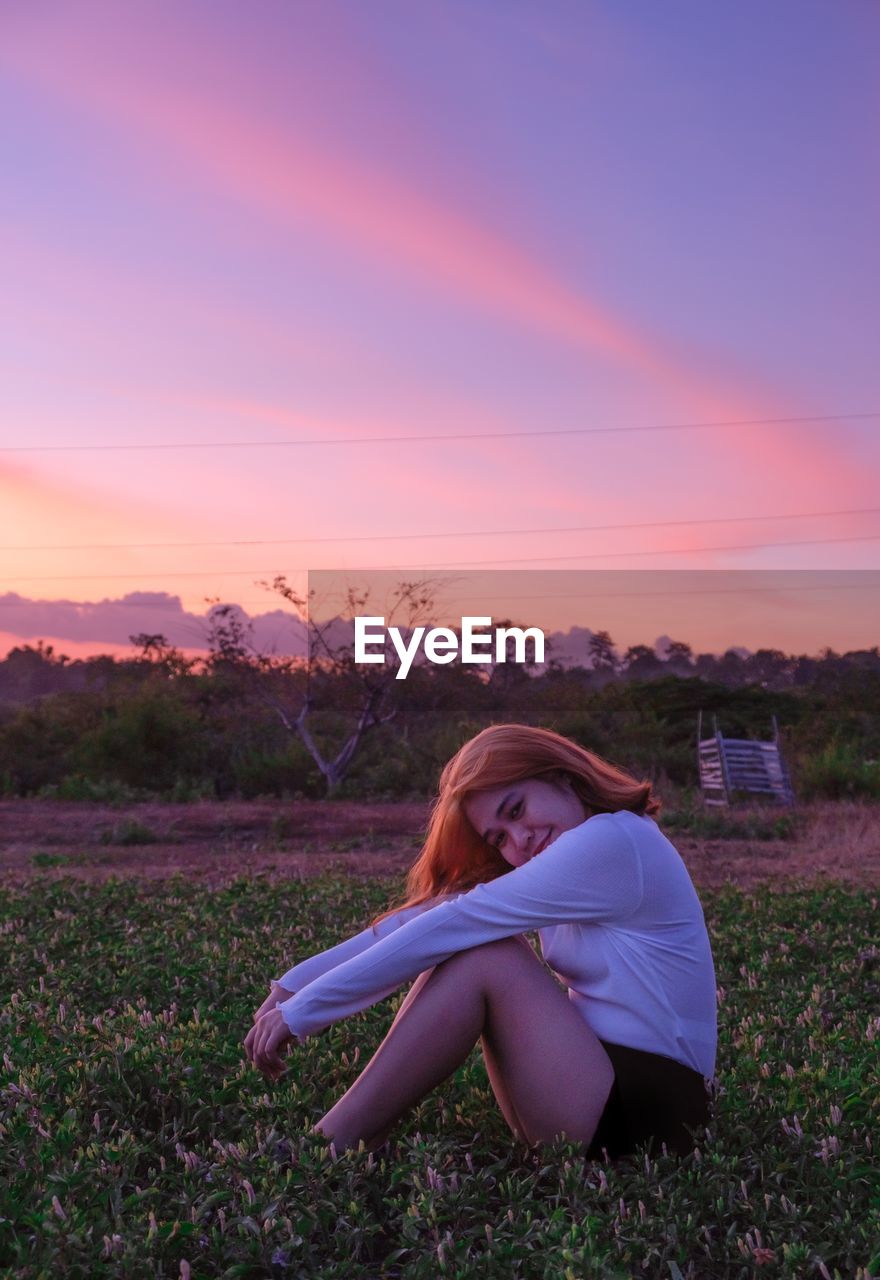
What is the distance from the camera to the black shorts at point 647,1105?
130 inches

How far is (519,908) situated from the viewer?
3.19 meters

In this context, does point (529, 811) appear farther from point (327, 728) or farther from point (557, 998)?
point (327, 728)

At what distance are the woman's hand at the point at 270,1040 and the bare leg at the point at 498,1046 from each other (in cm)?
23

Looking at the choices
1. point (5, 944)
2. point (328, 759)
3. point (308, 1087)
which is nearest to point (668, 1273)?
point (308, 1087)

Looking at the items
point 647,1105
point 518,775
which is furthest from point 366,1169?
point 518,775

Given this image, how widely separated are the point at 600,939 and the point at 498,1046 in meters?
0.40

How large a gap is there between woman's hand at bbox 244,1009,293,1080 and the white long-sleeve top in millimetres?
27

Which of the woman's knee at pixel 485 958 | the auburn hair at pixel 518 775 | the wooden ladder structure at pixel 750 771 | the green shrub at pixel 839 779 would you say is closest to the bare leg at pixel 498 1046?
the woman's knee at pixel 485 958

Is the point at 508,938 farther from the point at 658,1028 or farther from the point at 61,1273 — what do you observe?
the point at 61,1273

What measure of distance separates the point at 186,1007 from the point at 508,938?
2798 millimetres

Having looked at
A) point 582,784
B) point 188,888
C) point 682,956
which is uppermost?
point 582,784

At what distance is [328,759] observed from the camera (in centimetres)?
2195

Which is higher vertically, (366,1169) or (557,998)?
(557,998)

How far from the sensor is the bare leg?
10.5ft
